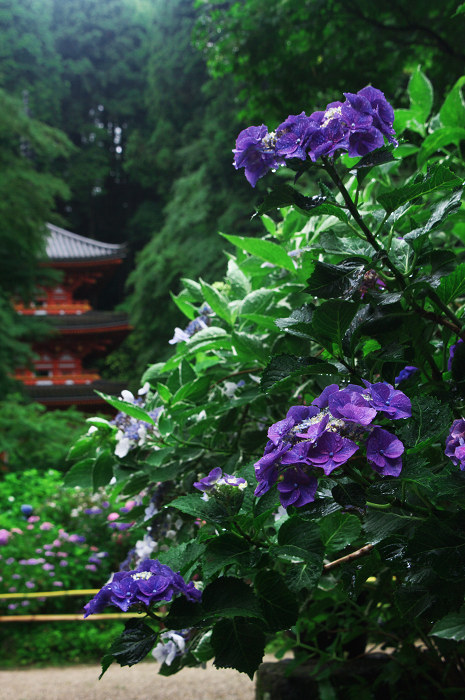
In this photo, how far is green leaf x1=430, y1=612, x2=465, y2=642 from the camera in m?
0.59

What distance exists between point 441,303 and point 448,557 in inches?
12.0

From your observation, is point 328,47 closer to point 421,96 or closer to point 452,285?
point 421,96

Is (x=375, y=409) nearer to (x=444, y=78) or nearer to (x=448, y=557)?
(x=448, y=557)

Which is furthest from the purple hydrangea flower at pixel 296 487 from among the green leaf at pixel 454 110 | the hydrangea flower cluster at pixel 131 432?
the green leaf at pixel 454 110

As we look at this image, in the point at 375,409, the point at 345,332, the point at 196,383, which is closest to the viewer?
the point at 375,409

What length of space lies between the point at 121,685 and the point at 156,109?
14763 millimetres

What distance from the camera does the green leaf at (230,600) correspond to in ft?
1.91

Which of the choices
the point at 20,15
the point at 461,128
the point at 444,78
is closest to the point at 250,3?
the point at 444,78

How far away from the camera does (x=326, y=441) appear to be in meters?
0.53

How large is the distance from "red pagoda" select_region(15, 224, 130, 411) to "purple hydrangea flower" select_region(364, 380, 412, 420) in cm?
1504

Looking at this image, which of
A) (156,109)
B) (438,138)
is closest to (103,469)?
(438,138)

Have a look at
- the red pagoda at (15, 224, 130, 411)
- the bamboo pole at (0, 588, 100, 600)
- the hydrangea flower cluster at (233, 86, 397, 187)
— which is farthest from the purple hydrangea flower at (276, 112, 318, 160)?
the red pagoda at (15, 224, 130, 411)

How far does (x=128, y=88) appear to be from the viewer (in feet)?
78.5

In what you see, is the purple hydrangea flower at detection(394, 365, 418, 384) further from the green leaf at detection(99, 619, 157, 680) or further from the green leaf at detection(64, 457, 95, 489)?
the green leaf at detection(64, 457, 95, 489)
